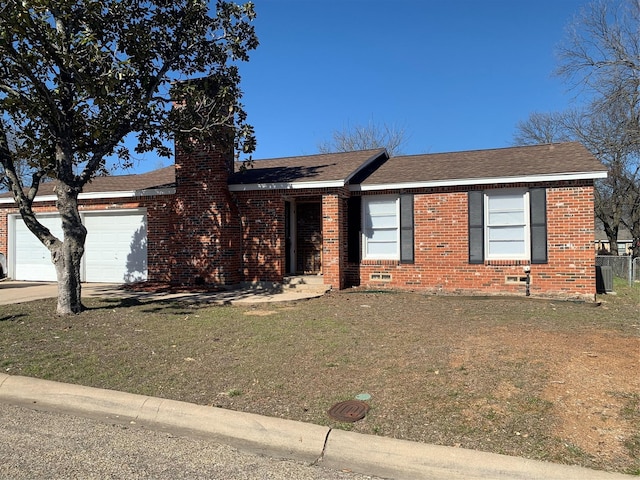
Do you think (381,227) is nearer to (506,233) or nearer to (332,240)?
(332,240)

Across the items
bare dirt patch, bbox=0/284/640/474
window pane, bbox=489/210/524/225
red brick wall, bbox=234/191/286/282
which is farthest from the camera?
red brick wall, bbox=234/191/286/282

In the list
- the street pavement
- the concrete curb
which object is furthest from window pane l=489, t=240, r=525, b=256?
the street pavement

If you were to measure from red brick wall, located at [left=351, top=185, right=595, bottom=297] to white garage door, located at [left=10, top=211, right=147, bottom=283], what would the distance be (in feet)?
22.1

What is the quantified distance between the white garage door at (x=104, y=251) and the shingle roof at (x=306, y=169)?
3.57m

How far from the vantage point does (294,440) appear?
3.93 m

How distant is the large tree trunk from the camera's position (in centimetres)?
886

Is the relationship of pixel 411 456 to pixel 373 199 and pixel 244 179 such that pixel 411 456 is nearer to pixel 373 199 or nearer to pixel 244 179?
pixel 373 199

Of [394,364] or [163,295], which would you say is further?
[163,295]

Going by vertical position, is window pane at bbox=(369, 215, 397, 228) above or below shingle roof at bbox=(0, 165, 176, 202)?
below

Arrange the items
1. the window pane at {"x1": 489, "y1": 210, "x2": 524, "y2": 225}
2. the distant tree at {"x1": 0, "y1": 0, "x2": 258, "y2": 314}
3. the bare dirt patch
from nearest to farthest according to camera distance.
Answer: the bare dirt patch, the distant tree at {"x1": 0, "y1": 0, "x2": 258, "y2": 314}, the window pane at {"x1": 489, "y1": 210, "x2": 524, "y2": 225}

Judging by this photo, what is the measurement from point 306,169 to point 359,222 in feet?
8.19

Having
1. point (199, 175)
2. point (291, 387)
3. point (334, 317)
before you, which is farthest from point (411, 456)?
point (199, 175)

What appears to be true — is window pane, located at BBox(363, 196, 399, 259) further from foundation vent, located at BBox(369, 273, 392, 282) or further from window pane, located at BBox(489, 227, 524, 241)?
window pane, located at BBox(489, 227, 524, 241)

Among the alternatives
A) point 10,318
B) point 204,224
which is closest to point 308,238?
point 204,224
